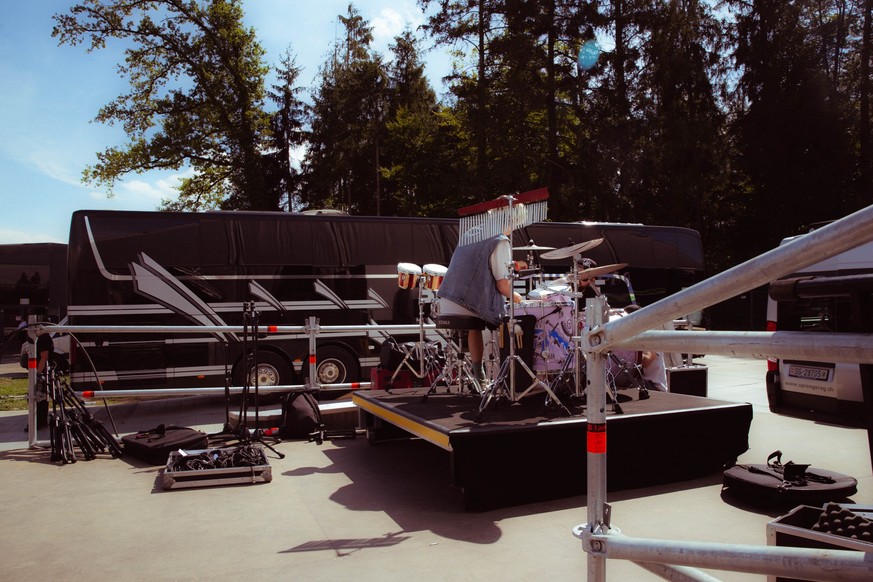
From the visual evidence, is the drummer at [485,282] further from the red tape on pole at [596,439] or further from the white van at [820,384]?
the red tape on pole at [596,439]

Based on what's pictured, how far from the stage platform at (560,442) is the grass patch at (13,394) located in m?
6.06

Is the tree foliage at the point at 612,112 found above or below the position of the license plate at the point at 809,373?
above

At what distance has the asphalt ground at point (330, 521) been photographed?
3877 millimetres

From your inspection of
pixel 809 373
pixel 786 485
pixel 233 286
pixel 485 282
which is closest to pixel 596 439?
pixel 809 373

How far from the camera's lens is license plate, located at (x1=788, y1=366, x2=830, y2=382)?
2.73 meters

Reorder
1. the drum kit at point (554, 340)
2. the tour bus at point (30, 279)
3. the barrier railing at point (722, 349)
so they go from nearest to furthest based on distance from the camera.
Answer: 1. the barrier railing at point (722, 349)
2. the drum kit at point (554, 340)
3. the tour bus at point (30, 279)

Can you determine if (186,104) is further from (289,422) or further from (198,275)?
(289,422)

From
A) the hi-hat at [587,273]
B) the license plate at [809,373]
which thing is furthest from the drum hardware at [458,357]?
the license plate at [809,373]

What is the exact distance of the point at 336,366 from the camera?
11578 mm

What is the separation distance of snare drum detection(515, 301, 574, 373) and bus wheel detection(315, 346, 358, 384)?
5886 mm

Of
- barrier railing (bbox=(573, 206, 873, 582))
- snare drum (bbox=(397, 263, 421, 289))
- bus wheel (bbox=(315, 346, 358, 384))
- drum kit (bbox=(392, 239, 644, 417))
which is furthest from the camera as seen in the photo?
bus wheel (bbox=(315, 346, 358, 384))

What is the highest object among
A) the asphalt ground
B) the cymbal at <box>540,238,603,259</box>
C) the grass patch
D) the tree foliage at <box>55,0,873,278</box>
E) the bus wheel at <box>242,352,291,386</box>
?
the tree foliage at <box>55,0,873,278</box>

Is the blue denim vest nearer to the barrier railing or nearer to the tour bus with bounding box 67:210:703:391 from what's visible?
the tour bus with bounding box 67:210:703:391

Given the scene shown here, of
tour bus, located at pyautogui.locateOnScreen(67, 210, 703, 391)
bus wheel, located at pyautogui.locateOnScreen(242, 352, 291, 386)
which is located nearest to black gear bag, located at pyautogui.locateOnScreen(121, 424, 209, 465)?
tour bus, located at pyautogui.locateOnScreen(67, 210, 703, 391)
